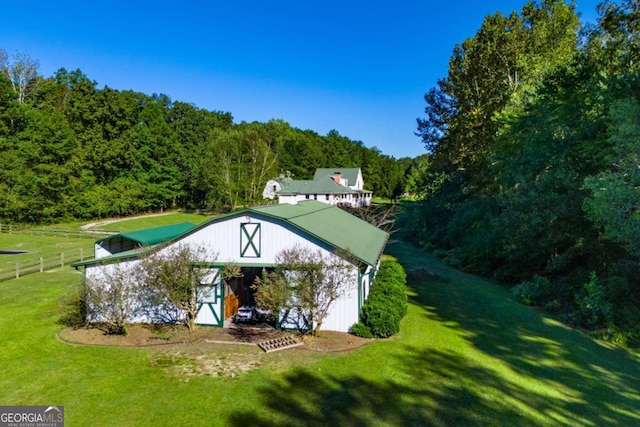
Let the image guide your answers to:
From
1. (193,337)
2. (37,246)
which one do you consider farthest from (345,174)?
(193,337)

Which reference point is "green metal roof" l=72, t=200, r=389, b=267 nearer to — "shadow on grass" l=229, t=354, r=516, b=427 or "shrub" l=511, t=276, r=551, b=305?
"shadow on grass" l=229, t=354, r=516, b=427

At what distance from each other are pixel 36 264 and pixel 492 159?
34.2 metres

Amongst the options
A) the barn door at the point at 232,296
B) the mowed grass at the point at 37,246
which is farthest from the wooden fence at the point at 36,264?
the barn door at the point at 232,296

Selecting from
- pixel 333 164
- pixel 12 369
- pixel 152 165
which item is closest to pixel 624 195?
pixel 12 369

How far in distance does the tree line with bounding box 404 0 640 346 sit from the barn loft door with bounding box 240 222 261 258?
46.0 feet

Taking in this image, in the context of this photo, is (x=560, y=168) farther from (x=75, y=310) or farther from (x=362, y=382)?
(x=75, y=310)

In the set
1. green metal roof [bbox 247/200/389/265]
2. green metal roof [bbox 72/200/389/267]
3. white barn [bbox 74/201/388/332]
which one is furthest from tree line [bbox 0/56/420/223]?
green metal roof [bbox 247/200/389/265]

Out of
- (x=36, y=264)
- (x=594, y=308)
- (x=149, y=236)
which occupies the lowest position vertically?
(x=36, y=264)

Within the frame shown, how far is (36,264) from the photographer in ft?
79.0

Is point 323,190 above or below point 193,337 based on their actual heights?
above

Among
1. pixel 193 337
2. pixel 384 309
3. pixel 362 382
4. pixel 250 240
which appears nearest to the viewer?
pixel 362 382

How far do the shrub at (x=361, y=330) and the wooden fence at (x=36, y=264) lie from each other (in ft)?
67.4

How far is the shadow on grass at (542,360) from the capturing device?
9.42 meters

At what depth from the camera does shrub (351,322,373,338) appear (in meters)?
13.2
